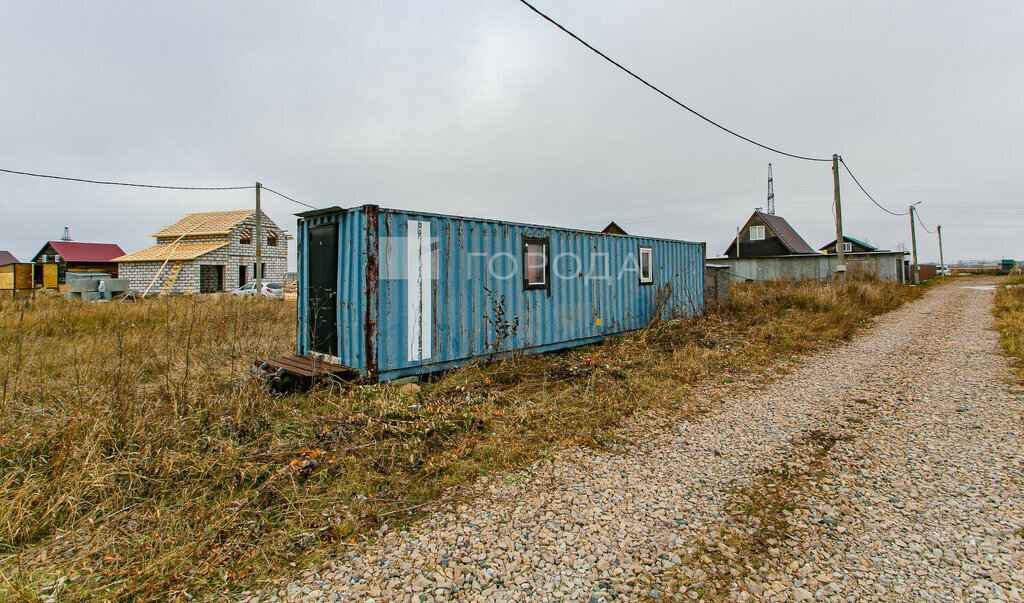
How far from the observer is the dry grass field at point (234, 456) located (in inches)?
95.7

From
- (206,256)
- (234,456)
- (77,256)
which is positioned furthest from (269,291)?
(77,256)

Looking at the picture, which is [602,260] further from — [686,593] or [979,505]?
[686,593]

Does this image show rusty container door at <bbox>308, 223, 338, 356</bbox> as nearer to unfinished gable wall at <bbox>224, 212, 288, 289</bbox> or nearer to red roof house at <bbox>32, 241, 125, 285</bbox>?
unfinished gable wall at <bbox>224, 212, 288, 289</bbox>

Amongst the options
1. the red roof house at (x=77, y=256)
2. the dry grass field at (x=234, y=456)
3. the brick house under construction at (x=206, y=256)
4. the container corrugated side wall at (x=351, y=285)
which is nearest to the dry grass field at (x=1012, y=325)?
the dry grass field at (x=234, y=456)

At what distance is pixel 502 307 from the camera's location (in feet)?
23.4

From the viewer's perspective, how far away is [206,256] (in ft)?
84.7

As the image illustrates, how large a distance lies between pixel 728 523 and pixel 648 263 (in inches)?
322

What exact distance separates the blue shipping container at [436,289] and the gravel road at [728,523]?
293 cm

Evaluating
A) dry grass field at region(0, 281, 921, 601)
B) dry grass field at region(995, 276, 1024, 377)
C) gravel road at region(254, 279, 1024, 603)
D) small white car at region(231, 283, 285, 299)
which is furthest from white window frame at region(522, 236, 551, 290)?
small white car at region(231, 283, 285, 299)

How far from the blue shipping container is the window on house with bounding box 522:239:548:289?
17 mm

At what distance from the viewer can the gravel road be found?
A: 2.20m

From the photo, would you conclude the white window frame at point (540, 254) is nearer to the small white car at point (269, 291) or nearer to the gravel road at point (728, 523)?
the gravel road at point (728, 523)

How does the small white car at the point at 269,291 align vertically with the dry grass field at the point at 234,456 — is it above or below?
above

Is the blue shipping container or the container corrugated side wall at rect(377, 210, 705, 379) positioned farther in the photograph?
the container corrugated side wall at rect(377, 210, 705, 379)
